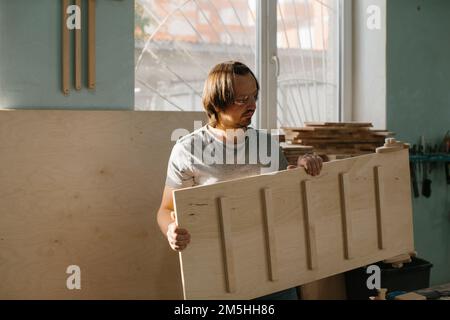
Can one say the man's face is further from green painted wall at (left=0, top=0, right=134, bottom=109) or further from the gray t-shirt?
green painted wall at (left=0, top=0, right=134, bottom=109)

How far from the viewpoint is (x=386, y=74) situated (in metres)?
3.71

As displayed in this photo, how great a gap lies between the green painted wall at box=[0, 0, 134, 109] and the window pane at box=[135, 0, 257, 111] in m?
0.35

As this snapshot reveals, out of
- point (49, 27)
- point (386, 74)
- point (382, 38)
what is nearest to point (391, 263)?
point (386, 74)

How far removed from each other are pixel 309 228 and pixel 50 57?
1.51 meters

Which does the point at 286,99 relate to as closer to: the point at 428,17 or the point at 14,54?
the point at 428,17

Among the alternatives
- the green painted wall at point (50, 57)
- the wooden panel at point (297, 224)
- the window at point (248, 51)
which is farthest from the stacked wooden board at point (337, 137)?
the wooden panel at point (297, 224)

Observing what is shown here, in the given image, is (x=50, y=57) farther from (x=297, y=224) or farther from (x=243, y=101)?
(x=297, y=224)

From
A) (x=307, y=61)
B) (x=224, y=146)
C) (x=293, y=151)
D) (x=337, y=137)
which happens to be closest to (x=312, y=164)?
(x=224, y=146)

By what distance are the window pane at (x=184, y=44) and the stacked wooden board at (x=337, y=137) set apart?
59 cm

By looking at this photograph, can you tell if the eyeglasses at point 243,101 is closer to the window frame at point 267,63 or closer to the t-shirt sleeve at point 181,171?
the t-shirt sleeve at point 181,171

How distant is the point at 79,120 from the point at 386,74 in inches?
85.1

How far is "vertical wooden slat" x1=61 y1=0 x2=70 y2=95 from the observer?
261 cm

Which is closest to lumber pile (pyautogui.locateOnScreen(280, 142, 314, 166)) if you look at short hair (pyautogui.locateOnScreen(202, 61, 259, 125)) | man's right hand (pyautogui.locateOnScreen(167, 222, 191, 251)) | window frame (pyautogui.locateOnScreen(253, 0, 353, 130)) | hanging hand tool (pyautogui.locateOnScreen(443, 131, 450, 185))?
window frame (pyautogui.locateOnScreen(253, 0, 353, 130))

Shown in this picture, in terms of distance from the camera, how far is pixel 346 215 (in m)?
2.01
